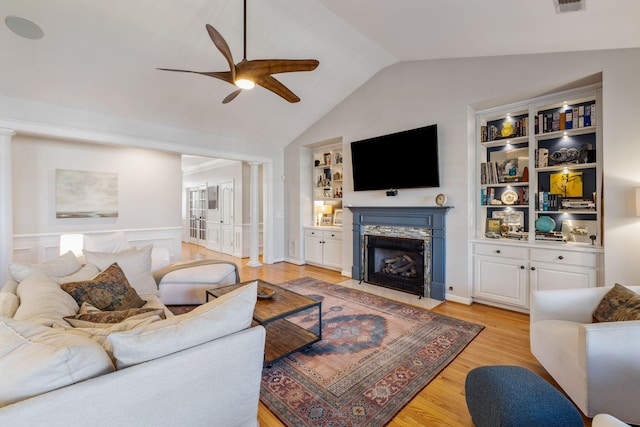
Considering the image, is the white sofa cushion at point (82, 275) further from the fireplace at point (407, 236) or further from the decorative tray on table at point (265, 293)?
the fireplace at point (407, 236)

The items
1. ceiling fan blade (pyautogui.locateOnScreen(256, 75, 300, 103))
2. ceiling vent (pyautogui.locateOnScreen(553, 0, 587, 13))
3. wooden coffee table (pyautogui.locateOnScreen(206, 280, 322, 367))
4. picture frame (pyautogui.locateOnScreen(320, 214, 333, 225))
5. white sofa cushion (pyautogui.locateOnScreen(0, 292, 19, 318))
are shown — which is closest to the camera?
white sofa cushion (pyautogui.locateOnScreen(0, 292, 19, 318))

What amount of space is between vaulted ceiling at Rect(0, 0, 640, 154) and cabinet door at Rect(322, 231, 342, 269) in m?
2.73

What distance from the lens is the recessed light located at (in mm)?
2896

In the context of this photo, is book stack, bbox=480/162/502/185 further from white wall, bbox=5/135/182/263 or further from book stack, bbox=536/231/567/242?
white wall, bbox=5/135/182/263

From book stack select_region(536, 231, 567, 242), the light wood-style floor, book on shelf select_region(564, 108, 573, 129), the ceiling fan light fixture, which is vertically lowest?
the light wood-style floor

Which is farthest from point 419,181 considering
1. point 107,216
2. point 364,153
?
point 107,216

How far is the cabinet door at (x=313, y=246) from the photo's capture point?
591cm

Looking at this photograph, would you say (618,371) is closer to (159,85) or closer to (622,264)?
(622,264)

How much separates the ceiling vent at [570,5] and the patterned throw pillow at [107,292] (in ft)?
13.4

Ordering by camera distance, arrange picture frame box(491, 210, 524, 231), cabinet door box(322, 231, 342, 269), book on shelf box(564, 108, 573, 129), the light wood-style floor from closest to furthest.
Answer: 1. the light wood-style floor
2. book on shelf box(564, 108, 573, 129)
3. picture frame box(491, 210, 524, 231)
4. cabinet door box(322, 231, 342, 269)

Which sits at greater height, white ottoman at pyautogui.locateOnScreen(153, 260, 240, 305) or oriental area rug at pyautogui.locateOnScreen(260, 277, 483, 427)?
white ottoman at pyautogui.locateOnScreen(153, 260, 240, 305)

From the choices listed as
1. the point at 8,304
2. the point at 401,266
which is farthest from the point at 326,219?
the point at 8,304

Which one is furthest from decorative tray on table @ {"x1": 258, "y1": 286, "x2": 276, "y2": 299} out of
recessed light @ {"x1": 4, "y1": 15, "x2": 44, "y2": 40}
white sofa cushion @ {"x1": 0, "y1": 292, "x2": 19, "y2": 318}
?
recessed light @ {"x1": 4, "y1": 15, "x2": 44, "y2": 40}

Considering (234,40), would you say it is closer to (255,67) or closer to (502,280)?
(255,67)
